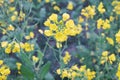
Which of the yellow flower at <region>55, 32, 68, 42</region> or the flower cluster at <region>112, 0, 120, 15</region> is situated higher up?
the flower cluster at <region>112, 0, 120, 15</region>

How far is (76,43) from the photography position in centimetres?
361

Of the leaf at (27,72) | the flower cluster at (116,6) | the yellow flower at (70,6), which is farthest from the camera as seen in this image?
the yellow flower at (70,6)

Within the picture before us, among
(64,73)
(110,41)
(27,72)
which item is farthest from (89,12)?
(27,72)

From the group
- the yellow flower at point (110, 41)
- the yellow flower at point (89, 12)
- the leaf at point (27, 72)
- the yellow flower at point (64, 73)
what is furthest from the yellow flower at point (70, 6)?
the leaf at point (27, 72)

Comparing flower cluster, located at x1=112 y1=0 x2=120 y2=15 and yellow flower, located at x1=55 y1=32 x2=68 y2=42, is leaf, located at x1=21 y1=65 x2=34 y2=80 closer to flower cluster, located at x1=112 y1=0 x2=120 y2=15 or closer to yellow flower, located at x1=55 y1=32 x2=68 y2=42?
yellow flower, located at x1=55 y1=32 x2=68 y2=42

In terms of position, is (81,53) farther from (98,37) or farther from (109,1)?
(109,1)

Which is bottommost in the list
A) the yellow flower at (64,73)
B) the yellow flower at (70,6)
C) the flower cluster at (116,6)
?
the yellow flower at (64,73)

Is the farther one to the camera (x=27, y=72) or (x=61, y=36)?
(x=27, y=72)

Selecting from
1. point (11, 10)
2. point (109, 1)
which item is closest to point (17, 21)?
point (11, 10)

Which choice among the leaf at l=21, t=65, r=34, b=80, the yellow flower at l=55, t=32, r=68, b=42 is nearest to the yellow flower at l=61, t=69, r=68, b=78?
the leaf at l=21, t=65, r=34, b=80

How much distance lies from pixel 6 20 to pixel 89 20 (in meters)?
0.89

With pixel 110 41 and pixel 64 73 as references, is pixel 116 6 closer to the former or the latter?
pixel 110 41

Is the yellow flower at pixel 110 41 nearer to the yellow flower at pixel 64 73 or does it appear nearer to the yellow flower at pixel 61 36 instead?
the yellow flower at pixel 64 73

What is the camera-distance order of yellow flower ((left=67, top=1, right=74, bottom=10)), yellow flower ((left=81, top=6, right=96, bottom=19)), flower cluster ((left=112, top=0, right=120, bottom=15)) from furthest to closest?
1. yellow flower ((left=67, top=1, right=74, bottom=10))
2. flower cluster ((left=112, top=0, right=120, bottom=15))
3. yellow flower ((left=81, top=6, right=96, bottom=19))
